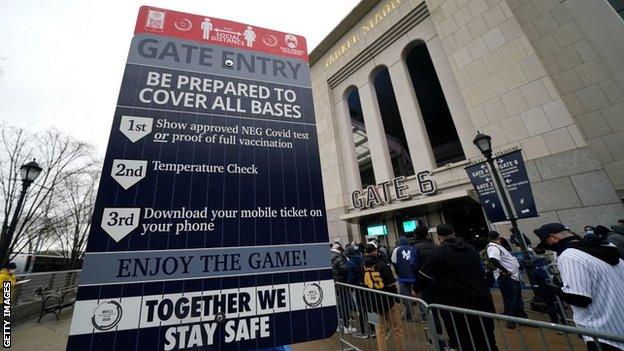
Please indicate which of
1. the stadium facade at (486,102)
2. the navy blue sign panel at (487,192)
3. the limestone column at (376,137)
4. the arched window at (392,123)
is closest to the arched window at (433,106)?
the stadium facade at (486,102)

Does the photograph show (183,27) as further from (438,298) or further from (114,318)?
(438,298)

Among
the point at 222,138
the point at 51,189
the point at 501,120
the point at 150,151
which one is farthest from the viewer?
the point at 51,189

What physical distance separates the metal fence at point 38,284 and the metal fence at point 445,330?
36.5 ft

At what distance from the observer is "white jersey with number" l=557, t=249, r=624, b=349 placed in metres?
2.59

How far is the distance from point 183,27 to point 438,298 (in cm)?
466

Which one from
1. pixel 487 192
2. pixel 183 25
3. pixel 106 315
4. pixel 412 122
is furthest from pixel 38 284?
pixel 412 122

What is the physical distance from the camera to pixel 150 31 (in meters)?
2.11

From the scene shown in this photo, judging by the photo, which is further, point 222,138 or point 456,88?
point 456,88

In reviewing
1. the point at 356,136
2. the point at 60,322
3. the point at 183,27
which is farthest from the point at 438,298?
the point at 356,136

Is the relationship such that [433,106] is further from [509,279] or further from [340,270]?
[340,270]

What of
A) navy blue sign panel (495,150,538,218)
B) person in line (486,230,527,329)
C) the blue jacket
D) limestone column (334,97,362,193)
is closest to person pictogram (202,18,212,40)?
the blue jacket

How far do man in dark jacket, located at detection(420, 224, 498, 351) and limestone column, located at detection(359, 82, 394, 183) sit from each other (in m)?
11.2

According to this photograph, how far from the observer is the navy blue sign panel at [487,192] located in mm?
7945

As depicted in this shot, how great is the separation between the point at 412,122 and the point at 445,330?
12.3 metres
